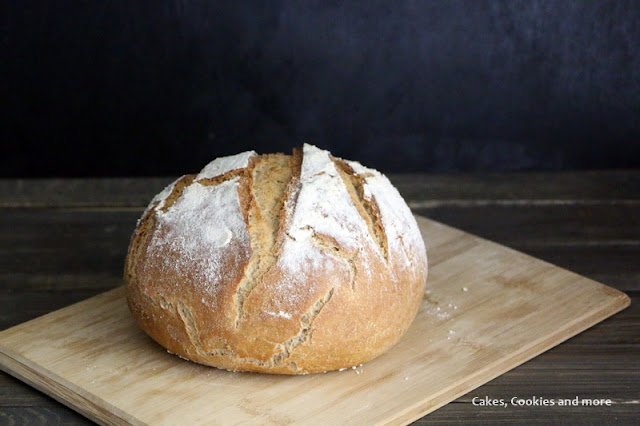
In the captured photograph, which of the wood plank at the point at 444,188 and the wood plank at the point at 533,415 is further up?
the wood plank at the point at 444,188

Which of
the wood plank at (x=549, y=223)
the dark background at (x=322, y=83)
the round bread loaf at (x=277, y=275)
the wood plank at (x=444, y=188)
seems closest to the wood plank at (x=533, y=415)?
the round bread loaf at (x=277, y=275)

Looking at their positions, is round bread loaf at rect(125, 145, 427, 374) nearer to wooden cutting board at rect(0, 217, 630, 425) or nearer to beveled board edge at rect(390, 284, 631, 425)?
wooden cutting board at rect(0, 217, 630, 425)

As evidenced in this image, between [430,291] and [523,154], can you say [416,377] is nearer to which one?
[430,291]

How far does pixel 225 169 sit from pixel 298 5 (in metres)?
1.20

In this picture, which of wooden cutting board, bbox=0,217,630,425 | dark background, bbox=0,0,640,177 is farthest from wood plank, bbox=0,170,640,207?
wooden cutting board, bbox=0,217,630,425

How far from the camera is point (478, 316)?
5.86ft

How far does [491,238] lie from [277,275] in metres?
0.93

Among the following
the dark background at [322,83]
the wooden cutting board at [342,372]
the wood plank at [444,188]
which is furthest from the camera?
the dark background at [322,83]

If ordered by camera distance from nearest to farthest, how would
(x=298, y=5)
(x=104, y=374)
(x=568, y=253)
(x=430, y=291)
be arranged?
(x=104, y=374) → (x=430, y=291) → (x=568, y=253) → (x=298, y=5)

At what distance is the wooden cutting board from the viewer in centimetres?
147

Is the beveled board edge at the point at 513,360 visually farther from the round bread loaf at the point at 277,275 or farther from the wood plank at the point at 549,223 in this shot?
the wood plank at the point at 549,223

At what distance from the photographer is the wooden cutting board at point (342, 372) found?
57.7 inches

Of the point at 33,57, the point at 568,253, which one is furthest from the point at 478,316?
the point at 33,57

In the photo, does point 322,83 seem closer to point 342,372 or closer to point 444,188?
point 444,188
